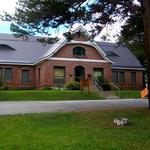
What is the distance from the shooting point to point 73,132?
46.1 ft

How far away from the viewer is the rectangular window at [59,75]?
2022 inches

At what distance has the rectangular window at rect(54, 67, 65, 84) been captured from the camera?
5135 cm

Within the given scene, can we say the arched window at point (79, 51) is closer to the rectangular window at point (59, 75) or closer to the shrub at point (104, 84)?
the rectangular window at point (59, 75)

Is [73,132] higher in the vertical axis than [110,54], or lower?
lower

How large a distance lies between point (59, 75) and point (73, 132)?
3777cm

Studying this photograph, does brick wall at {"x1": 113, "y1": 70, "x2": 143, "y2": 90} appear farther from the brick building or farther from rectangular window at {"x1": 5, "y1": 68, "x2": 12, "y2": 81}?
rectangular window at {"x1": 5, "y1": 68, "x2": 12, "y2": 81}

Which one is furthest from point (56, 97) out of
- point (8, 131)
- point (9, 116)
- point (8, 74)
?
point (8, 131)

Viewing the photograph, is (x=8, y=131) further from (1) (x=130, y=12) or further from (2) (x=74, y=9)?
(1) (x=130, y=12)

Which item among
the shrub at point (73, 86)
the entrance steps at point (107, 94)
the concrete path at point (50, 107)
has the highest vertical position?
the shrub at point (73, 86)

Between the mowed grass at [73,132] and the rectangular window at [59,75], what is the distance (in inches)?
1304

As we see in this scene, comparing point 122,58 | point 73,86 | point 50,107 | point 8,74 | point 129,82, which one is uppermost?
point 122,58

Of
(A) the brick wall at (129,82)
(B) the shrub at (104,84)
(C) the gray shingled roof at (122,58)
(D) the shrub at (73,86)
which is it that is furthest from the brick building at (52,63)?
(D) the shrub at (73,86)

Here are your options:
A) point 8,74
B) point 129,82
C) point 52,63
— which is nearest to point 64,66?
point 52,63

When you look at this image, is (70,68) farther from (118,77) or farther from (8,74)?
(118,77)
